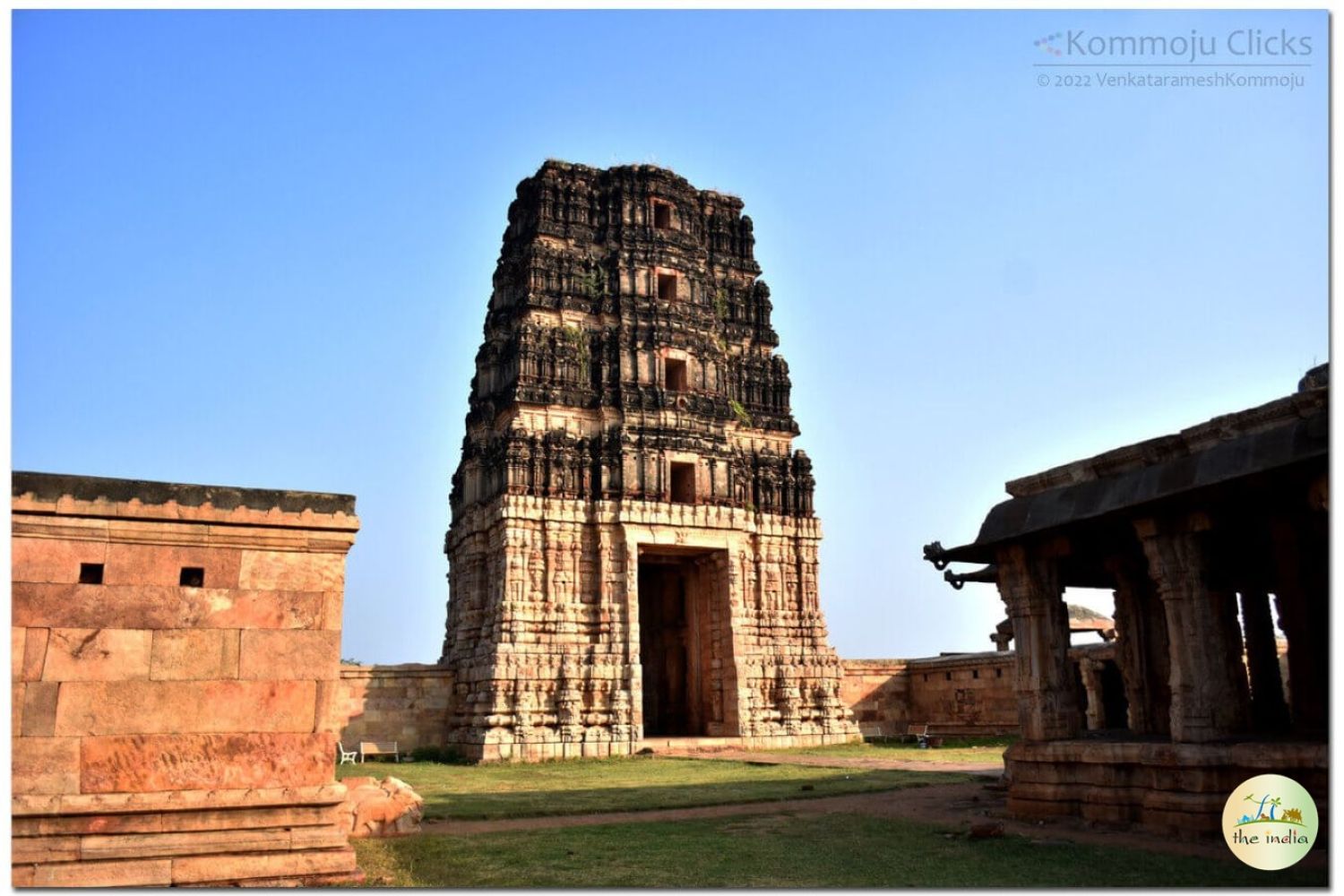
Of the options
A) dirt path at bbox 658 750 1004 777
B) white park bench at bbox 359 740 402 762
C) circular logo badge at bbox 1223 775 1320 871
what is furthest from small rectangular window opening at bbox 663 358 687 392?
circular logo badge at bbox 1223 775 1320 871

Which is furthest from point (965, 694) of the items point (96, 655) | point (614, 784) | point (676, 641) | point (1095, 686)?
point (96, 655)

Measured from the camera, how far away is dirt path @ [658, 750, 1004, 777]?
72.0ft

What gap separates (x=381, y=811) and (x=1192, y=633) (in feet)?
29.1

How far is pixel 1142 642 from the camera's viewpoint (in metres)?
15.0

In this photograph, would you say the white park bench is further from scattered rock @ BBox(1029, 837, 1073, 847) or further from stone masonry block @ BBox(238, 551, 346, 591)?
scattered rock @ BBox(1029, 837, 1073, 847)

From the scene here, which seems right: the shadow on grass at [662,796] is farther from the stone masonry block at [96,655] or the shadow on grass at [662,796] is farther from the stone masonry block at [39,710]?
the stone masonry block at [39,710]

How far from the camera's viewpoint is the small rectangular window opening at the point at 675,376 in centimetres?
3438

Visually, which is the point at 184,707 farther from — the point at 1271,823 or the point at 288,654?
the point at 1271,823

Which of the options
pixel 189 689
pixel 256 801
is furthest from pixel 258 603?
pixel 256 801

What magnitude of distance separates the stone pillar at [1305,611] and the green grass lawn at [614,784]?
6.63 m

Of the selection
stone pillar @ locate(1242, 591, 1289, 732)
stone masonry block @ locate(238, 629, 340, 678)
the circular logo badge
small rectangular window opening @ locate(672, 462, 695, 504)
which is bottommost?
the circular logo badge

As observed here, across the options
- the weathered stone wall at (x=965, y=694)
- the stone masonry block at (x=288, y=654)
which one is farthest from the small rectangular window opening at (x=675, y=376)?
the stone masonry block at (x=288, y=654)

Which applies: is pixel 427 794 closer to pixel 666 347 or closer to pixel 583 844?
pixel 583 844

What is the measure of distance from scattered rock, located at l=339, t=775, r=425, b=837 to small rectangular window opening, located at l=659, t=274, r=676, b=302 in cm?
2462
